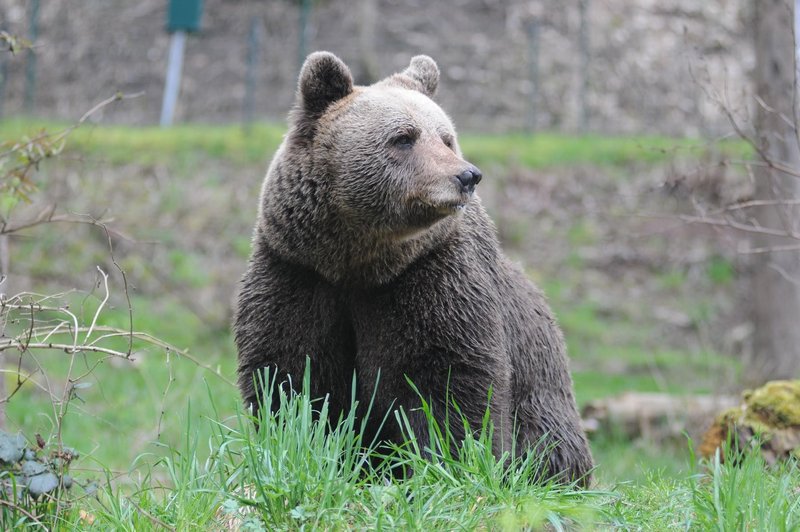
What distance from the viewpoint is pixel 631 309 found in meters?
13.0

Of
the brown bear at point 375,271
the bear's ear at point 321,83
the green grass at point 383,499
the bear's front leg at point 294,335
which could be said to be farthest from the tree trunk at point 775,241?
the green grass at point 383,499

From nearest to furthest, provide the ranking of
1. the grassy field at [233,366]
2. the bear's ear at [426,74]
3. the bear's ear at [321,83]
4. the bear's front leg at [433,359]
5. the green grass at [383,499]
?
the green grass at [383,499], the grassy field at [233,366], the bear's front leg at [433,359], the bear's ear at [321,83], the bear's ear at [426,74]

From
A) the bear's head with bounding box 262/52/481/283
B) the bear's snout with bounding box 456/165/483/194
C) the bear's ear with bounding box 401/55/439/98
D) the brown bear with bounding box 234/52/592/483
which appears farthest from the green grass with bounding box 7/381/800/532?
the bear's ear with bounding box 401/55/439/98

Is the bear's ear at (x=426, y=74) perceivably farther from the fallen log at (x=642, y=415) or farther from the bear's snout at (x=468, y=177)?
the fallen log at (x=642, y=415)

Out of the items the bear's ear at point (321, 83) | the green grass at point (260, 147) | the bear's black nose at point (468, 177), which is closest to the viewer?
the bear's black nose at point (468, 177)

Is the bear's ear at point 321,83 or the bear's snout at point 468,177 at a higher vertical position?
the bear's ear at point 321,83

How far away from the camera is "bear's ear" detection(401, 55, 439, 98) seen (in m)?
5.30

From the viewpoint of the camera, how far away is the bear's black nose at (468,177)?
14.5 feet

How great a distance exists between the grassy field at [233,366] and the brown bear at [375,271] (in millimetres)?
361

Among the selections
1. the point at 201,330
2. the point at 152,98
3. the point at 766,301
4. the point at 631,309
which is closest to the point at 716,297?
the point at 631,309

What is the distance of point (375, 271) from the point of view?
471 centimetres

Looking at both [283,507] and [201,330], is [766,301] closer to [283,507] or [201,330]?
[201,330]

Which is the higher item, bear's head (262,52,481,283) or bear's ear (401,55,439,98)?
bear's ear (401,55,439,98)

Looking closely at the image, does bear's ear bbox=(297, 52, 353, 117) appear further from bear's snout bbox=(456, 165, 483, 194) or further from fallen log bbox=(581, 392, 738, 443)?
fallen log bbox=(581, 392, 738, 443)
